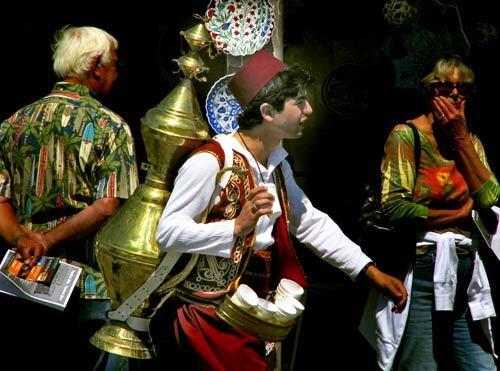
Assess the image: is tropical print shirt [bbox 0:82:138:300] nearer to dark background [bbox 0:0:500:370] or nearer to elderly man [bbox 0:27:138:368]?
elderly man [bbox 0:27:138:368]

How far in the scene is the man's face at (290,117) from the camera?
16.0 ft

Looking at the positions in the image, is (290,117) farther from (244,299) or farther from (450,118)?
(450,118)

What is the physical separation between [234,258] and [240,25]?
1.27m

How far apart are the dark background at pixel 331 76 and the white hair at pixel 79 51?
59.9 inches

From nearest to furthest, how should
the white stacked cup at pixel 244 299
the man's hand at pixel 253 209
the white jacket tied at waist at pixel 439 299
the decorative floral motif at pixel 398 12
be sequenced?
the man's hand at pixel 253 209 → the white stacked cup at pixel 244 299 → the white jacket tied at waist at pixel 439 299 → the decorative floral motif at pixel 398 12

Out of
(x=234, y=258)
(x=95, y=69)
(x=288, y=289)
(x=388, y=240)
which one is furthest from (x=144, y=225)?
(x=388, y=240)

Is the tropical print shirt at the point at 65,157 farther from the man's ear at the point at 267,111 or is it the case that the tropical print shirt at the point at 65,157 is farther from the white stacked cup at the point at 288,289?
the white stacked cup at the point at 288,289

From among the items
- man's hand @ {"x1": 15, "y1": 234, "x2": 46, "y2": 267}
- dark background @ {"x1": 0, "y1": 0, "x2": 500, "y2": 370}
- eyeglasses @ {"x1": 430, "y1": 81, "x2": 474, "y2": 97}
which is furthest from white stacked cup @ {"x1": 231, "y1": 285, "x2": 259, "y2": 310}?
dark background @ {"x1": 0, "y1": 0, "x2": 500, "y2": 370}

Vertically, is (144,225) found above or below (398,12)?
below

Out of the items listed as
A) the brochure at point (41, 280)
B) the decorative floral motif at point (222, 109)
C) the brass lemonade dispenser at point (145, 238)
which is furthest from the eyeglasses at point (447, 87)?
the brochure at point (41, 280)

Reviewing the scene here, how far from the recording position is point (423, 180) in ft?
18.5

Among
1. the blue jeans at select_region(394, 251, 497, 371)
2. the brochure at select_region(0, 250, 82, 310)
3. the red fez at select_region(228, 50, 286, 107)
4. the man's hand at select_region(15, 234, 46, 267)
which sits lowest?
the blue jeans at select_region(394, 251, 497, 371)

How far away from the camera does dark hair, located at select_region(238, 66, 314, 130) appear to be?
16.0 feet

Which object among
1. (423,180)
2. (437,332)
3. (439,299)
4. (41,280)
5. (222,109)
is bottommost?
(437,332)
